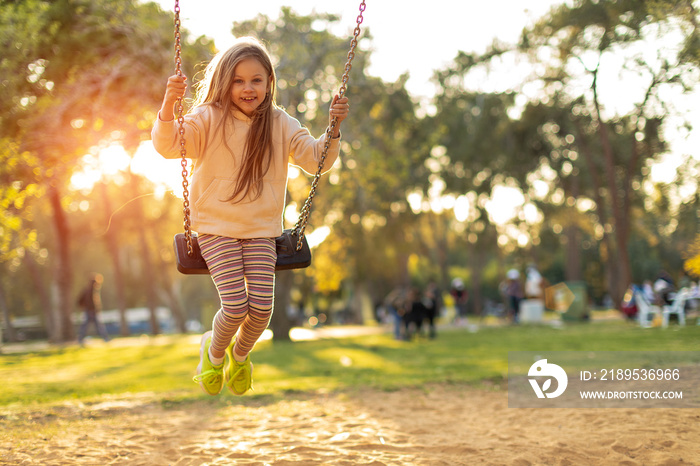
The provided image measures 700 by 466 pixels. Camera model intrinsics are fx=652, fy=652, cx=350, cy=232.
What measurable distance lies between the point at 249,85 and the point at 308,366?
7.10 m

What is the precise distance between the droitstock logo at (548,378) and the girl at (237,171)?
141 inches

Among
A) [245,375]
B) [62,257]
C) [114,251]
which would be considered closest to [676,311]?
[245,375]

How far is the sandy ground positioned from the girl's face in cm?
209

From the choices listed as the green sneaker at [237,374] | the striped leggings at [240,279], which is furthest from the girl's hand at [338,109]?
the green sneaker at [237,374]

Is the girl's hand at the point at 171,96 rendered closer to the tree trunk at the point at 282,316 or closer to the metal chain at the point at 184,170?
the metal chain at the point at 184,170

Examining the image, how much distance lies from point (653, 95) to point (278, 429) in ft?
→ 58.4

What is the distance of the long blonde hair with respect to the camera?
3.70m

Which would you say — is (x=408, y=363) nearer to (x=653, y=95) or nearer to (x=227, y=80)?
(x=227, y=80)

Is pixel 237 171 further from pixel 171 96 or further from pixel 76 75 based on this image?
pixel 76 75

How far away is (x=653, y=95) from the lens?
62.3 ft

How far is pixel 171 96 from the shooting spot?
356 cm

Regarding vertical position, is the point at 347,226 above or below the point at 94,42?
below

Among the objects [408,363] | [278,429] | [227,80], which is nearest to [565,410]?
[278,429]

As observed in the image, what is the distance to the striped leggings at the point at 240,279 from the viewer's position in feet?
12.3
